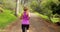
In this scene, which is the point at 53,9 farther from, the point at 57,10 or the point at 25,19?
the point at 25,19

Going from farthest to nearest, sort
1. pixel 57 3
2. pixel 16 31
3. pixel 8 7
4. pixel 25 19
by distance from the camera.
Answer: pixel 8 7
pixel 57 3
pixel 16 31
pixel 25 19

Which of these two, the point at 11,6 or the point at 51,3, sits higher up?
the point at 51,3

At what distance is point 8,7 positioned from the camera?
139 feet

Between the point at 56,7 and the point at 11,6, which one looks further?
the point at 11,6

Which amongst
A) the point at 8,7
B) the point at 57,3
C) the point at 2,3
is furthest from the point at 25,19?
the point at 8,7

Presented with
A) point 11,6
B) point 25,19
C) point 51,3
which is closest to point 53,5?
point 51,3

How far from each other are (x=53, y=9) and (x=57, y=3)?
1.14 metres

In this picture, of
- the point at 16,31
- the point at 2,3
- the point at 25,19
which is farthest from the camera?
the point at 2,3

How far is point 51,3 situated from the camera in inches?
995

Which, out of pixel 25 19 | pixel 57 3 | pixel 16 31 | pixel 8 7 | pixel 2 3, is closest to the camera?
pixel 25 19

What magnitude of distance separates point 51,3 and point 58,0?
1.07m

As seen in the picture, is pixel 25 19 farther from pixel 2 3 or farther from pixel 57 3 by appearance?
pixel 2 3

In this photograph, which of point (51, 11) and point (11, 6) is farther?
point (11, 6)

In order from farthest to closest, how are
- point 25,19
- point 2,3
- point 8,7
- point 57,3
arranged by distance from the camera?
point 8,7, point 2,3, point 57,3, point 25,19
